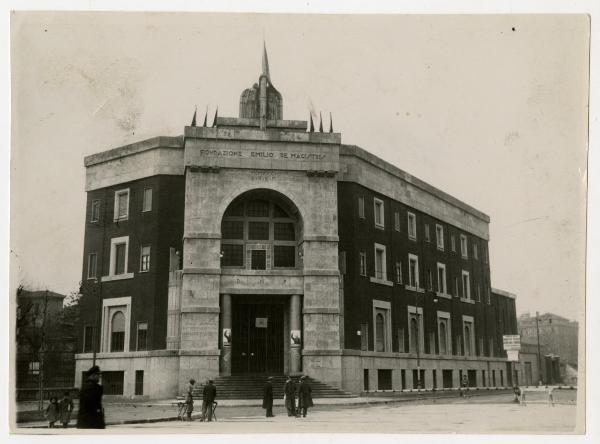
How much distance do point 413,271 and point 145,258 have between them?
19.6 metres

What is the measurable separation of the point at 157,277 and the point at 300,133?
11.9m

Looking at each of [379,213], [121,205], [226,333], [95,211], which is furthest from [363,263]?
[95,211]

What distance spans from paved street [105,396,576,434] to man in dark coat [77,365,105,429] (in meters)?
4.34

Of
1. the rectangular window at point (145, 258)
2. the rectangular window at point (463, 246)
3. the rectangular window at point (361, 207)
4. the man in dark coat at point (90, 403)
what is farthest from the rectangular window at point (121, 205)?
the man in dark coat at point (90, 403)

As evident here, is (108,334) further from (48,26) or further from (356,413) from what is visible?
(48,26)

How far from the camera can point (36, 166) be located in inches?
1011

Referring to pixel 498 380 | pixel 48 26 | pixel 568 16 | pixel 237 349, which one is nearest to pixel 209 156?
pixel 237 349

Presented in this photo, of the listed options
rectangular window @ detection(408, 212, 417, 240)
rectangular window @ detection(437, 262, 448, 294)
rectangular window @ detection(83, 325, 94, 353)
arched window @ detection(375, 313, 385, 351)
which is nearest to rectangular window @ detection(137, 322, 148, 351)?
rectangular window @ detection(83, 325, 94, 353)

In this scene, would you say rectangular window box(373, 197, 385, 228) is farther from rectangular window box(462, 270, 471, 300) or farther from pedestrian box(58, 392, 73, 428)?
pedestrian box(58, 392, 73, 428)

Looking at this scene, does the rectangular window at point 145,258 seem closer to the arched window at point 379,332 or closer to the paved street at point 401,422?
the paved street at point 401,422

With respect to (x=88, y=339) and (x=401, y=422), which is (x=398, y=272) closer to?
(x=88, y=339)

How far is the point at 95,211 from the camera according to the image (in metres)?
45.4

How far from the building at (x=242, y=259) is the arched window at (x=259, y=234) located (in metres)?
0.09

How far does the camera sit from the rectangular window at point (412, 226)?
5184 centimetres
